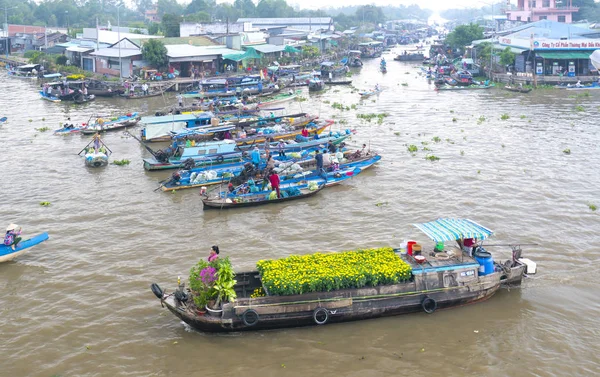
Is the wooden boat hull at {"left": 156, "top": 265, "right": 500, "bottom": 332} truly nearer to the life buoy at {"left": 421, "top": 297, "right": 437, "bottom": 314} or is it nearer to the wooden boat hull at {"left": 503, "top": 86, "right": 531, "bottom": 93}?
the life buoy at {"left": 421, "top": 297, "right": 437, "bottom": 314}

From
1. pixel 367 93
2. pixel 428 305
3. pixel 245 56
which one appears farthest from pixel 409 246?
pixel 245 56

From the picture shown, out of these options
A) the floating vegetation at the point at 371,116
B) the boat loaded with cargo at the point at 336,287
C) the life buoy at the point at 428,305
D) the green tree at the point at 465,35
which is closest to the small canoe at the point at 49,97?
the floating vegetation at the point at 371,116

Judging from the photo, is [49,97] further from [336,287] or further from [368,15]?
[368,15]

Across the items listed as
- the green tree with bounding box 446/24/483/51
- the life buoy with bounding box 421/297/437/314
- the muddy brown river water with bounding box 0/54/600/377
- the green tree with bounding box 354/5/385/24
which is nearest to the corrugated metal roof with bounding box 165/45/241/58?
the muddy brown river water with bounding box 0/54/600/377

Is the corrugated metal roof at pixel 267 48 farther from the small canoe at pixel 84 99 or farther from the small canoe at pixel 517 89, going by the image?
the small canoe at pixel 517 89

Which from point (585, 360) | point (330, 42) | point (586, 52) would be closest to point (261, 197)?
point (585, 360)

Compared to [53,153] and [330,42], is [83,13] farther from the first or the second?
[53,153]
